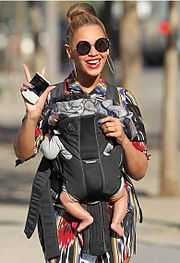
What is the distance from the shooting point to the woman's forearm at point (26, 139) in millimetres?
4133

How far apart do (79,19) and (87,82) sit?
28 centimetres

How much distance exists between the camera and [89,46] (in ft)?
13.7

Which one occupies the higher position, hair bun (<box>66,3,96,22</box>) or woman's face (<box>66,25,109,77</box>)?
hair bun (<box>66,3,96,22</box>)

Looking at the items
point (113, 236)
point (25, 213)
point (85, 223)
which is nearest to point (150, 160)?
point (25, 213)

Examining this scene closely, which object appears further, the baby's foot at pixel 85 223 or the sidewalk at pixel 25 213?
the sidewalk at pixel 25 213

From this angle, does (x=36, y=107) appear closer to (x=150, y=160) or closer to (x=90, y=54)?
(x=90, y=54)

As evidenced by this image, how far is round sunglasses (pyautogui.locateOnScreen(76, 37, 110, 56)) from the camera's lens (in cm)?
417

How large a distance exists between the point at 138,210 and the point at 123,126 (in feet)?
1.72

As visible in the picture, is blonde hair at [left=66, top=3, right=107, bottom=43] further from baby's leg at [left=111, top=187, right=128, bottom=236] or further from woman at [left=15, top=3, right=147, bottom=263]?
baby's leg at [left=111, top=187, right=128, bottom=236]

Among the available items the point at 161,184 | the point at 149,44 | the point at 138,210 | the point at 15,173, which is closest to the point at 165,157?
the point at 161,184

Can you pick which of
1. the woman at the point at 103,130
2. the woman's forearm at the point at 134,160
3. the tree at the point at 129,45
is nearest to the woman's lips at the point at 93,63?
the woman at the point at 103,130

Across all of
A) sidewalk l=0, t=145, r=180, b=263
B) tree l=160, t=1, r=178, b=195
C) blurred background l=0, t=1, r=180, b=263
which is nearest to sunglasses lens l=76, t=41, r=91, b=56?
blurred background l=0, t=1, r=180, b=263

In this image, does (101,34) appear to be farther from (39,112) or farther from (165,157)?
(165,157)

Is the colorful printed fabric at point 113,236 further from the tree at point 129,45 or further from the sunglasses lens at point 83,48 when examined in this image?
the tree at point 129,45
